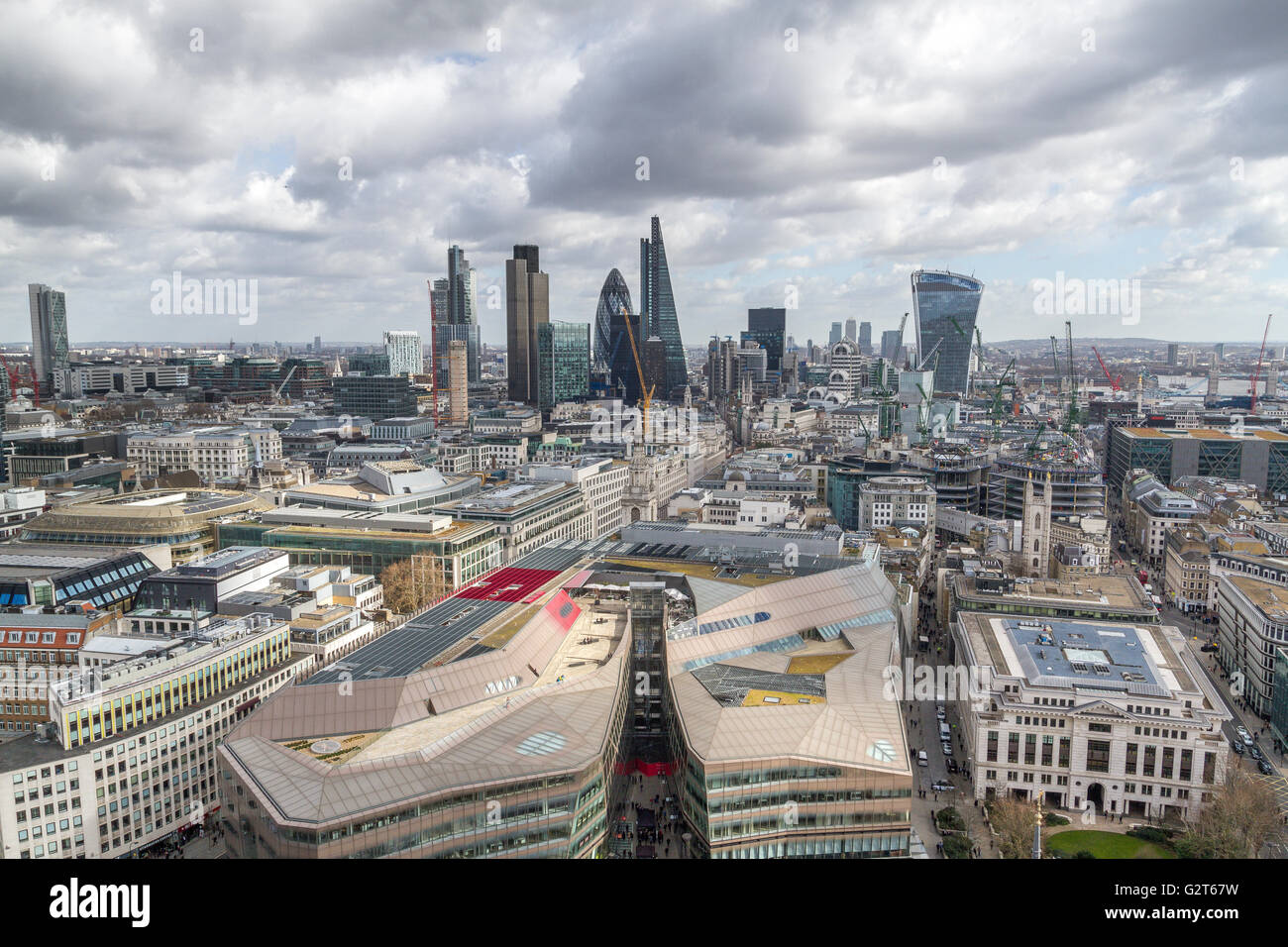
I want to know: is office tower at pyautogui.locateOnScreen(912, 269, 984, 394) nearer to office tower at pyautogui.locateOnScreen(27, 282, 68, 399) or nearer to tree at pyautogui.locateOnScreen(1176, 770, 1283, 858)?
tree at pyautogui.locateOnScreen(1176, 770, 1283, 858)

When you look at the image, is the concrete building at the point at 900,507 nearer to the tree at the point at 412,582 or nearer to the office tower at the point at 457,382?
the tree at the point at 412,582

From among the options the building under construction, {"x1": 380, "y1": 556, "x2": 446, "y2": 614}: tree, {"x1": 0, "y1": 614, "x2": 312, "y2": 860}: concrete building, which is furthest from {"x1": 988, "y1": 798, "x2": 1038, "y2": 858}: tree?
the building under construction

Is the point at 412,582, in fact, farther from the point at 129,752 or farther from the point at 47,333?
the point at 47,333

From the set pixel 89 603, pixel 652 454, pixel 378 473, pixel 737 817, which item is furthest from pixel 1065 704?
pixel 652 454
